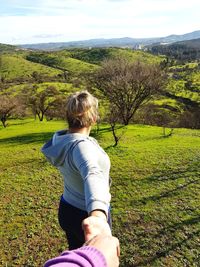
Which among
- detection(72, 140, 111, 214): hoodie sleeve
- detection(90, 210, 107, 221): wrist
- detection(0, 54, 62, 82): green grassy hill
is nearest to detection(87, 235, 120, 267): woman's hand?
detection(90, 210, 107, 221): wrist

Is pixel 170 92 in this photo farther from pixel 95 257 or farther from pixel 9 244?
pixel 95 257

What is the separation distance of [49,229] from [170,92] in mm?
85806

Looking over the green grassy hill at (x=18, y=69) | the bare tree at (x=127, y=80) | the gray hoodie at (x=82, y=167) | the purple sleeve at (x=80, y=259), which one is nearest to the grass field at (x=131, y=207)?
the gray hoodie at (x=82, y=167)

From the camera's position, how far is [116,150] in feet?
Result: 66.2

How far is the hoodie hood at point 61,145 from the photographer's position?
3023 millimetres

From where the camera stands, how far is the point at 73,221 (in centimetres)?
362

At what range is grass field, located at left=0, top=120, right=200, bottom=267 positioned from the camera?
855 cm

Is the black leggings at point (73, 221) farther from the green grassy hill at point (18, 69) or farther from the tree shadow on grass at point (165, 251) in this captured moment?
the green grassy hill at point (18, 69)

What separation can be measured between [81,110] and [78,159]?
1.74 feet

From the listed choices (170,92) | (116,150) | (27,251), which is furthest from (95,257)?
(170,92)

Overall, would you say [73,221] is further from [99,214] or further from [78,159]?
[99,214]

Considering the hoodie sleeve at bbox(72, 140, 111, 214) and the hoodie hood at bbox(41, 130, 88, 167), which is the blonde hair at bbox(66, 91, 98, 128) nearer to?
the hoodie hood at bbox(41, 130, 88, 167)

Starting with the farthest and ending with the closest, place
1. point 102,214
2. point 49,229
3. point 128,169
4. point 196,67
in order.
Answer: point 196,67 < point 128,169 < point 49,229 < point 102,214

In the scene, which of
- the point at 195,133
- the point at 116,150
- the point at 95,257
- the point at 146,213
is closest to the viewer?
the point at 95,257
